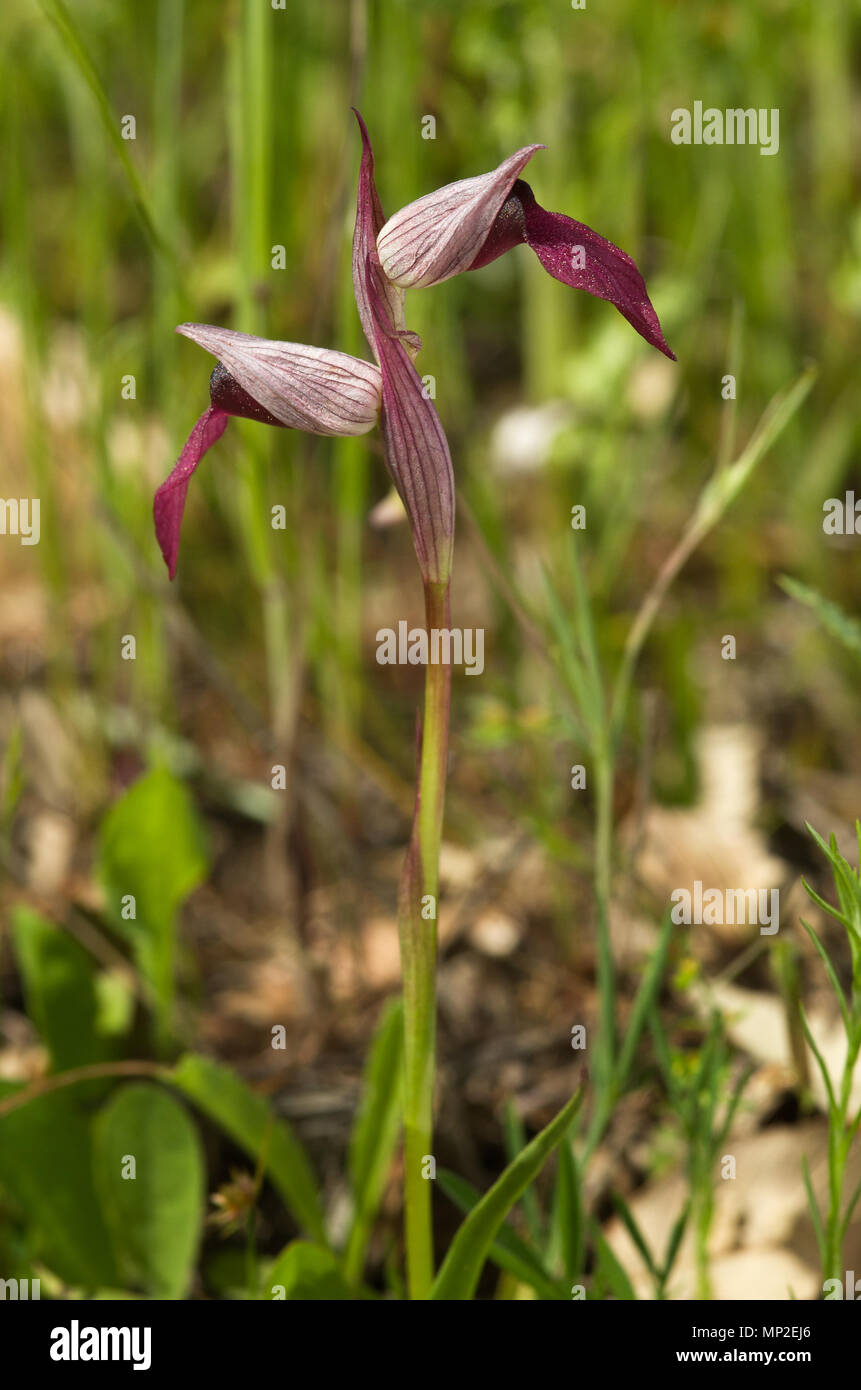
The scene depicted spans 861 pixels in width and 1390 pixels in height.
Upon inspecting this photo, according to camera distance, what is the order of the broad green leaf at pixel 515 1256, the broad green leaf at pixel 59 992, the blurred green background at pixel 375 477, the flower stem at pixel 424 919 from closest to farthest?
the flower stem at pixel 424 919 → the broad green leaf at pixel 515 1256 → the broad green leaf at pixel 59 992 → the blurred green background at pixel 375 477

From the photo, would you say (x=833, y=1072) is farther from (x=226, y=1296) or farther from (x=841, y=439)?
(x=841, y=439)

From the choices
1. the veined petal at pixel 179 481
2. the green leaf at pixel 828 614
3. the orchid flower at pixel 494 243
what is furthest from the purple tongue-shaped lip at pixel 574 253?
the green leaf at pixel 828 614

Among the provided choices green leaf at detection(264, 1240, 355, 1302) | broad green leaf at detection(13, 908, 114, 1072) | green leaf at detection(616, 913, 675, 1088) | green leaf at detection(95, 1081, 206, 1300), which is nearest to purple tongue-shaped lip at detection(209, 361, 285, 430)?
green leaf at detection(616, 913, 675, 1088)

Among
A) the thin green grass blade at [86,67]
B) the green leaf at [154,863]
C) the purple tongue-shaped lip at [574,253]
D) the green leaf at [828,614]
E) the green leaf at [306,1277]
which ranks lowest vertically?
the green leaf at [306,1277]

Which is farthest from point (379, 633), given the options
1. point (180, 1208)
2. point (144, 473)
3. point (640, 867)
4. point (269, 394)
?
point (269, 394)

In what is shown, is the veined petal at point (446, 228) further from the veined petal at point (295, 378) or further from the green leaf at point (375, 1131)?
the green leaf at point (375, 1131)

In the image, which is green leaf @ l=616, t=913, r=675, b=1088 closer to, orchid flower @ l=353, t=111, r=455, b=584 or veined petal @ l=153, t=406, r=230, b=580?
orchid flower @ l=353, t=111, r=455, b=584

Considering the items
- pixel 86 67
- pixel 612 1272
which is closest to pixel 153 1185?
pixel 612 1272
